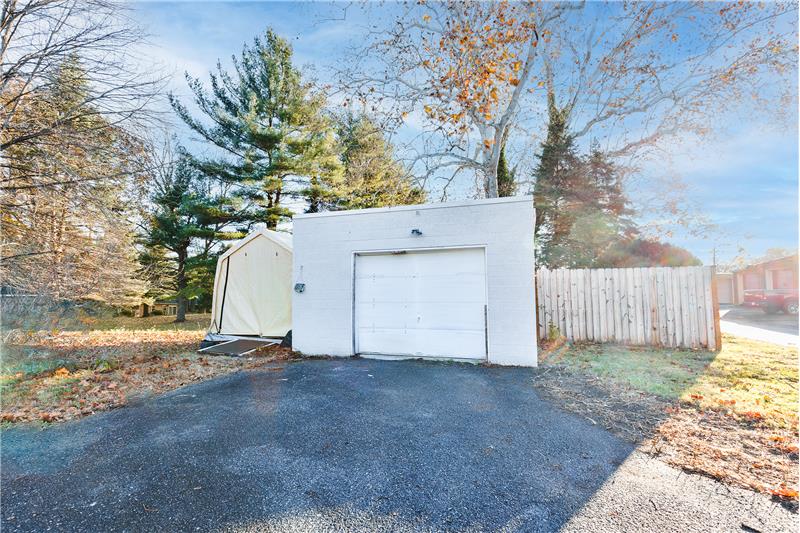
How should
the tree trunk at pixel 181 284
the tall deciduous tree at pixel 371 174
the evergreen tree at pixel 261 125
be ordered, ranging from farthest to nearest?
the tree trunk at pixel 181 284, the evergreen tree at pixel 261 125, the tall deciduous tree at pixel 371 174

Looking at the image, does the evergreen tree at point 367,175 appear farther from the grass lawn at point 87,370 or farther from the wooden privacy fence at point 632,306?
the grass lawn at point 87,370

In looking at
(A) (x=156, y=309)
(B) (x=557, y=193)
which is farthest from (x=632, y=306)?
(A) (x=156, y=309)

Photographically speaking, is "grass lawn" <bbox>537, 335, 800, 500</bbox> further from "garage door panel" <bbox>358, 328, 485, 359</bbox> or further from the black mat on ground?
the black mat on ground

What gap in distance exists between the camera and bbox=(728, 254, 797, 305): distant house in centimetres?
1744

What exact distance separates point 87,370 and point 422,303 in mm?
6141

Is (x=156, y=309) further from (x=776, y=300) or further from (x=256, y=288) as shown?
(x=776, y=300)

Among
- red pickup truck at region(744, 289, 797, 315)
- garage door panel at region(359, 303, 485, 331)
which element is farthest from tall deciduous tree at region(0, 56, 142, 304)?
red pickup truck at region(744, 289, 797, 315)

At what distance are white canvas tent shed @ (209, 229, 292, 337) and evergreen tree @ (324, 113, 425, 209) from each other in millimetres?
4435

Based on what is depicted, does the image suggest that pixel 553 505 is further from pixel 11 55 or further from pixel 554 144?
pixel 554 144

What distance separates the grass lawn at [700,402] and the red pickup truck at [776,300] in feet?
35.7

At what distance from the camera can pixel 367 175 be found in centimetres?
1341

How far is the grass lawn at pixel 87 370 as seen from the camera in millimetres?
4570

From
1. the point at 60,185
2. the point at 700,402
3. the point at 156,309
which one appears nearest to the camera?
the point at 700,402

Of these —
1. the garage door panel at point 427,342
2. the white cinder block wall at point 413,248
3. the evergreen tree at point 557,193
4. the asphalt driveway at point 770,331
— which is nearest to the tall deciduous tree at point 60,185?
the white cinder block wall at point 413,248
